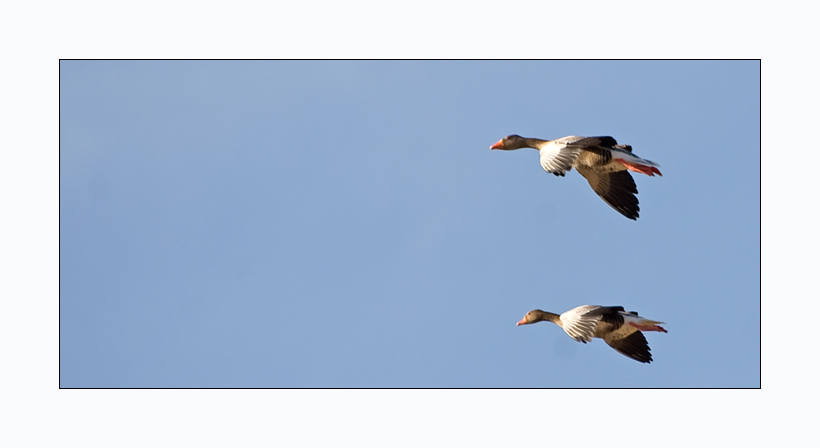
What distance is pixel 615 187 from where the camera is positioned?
62.9 ft

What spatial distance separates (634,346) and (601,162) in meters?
3.69

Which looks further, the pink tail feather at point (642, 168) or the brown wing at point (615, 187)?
the brown wing at point (615, 187)

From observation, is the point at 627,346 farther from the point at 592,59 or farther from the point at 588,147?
the point at 592,59

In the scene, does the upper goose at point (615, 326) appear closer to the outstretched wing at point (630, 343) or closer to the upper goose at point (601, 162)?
Result: the outstretched wing at point (630, 343)

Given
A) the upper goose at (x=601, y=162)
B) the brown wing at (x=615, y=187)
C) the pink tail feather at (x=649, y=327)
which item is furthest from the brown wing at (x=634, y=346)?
the brown wing at (x=615, y=187)

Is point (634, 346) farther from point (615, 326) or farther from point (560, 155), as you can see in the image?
point (560, 155)

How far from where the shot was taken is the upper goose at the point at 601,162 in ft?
53.4

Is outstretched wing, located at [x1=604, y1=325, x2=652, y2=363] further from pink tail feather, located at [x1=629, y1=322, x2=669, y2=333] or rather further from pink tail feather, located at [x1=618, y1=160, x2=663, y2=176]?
pink tail feather, located at [x1=618, y1=160, x2=663, y2=176]

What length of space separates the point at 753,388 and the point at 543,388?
391cm

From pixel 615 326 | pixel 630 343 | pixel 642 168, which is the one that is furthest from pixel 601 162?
pixel 630 343

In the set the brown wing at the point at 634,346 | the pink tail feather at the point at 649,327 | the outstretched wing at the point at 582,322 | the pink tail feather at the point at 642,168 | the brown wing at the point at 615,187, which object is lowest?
the brown wing at the point at 634,346

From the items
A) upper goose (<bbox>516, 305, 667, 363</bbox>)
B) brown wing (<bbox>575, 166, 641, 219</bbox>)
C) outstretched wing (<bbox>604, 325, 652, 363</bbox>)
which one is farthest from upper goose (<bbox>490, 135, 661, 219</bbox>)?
outstretched wing (<bbox>604, 325, 652, 363</bbox>)

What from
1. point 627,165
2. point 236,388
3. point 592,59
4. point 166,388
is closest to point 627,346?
point 627,165

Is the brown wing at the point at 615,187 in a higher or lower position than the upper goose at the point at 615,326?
higher
